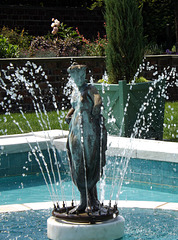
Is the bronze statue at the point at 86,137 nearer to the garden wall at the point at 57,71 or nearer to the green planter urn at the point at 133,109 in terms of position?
the green planter urn at the point at 133,109

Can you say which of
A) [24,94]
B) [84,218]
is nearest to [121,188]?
[84,218]

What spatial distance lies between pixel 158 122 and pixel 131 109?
0.62 metres

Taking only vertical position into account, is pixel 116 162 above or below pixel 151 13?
below

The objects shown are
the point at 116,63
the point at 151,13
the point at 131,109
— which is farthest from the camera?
the point at 151,13

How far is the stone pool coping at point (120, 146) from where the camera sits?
6378 mm

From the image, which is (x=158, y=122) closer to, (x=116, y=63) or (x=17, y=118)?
(x=116, y=63)

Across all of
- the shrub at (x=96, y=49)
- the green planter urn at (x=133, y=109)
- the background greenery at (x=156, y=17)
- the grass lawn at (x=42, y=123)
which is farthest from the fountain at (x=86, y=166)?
the background greenery at (x=156, y=17)

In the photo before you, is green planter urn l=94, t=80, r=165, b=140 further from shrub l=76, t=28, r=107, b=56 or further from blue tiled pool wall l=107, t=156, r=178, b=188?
shrub l=76, t=28, r=107, b=56

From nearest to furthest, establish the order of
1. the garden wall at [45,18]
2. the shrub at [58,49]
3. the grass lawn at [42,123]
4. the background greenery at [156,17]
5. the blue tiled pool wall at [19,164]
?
the blue tiled pool wall at [19,164]
the grass lawn at [42,123]
the shrub at [58,49]
the garden wall at [45,18]
the background greenery at [156,17]

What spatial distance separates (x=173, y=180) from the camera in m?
6.33

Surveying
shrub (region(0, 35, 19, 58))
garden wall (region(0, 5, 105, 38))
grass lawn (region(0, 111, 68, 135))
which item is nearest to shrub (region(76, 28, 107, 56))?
shrub (region(0, 35, 19, 58))

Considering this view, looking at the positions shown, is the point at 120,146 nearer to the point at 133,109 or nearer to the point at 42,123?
the point at 133,109

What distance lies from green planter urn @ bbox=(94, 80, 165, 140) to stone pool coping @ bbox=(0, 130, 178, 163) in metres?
0.83

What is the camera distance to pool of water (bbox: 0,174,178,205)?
19.7 ft
